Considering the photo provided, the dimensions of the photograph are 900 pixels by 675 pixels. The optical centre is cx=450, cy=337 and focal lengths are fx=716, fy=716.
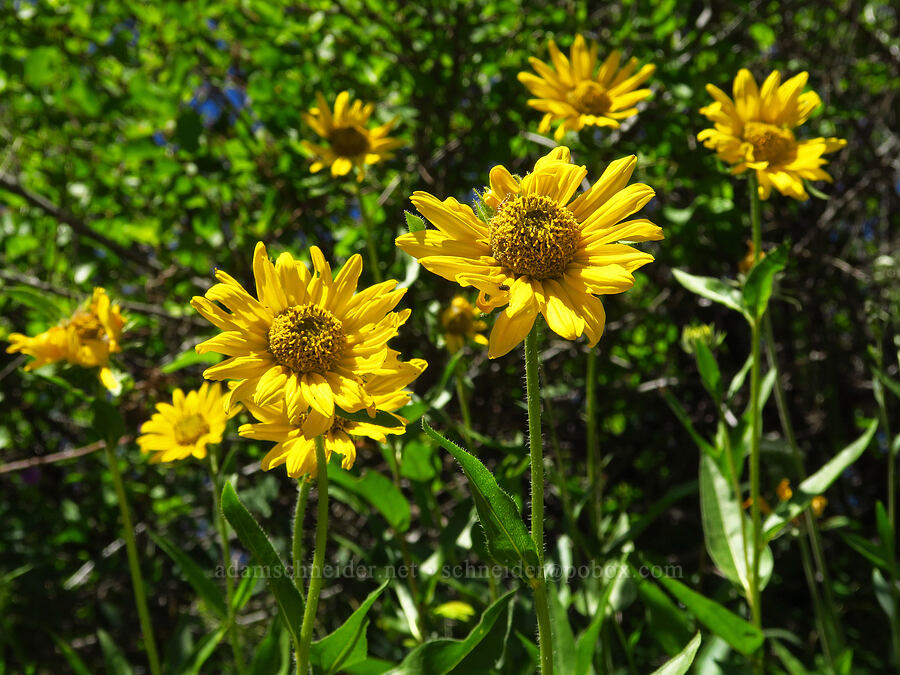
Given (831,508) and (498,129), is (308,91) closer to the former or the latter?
(498,129)

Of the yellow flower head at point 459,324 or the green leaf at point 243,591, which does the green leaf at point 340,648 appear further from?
the yellow flower head at point 459,324

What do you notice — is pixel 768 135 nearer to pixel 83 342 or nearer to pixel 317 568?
pixel 317 568

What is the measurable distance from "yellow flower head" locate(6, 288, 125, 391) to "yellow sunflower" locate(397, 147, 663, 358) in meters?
1.00

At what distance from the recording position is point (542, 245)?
44.2 inches

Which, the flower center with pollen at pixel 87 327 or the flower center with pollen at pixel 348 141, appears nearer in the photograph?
the flower center with pollen at pixel 87 327

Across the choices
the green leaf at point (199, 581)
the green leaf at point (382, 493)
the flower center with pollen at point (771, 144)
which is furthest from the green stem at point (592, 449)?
the green leaf at point (199, 581)

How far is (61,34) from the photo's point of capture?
9.26 feet

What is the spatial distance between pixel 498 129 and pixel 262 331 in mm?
1805

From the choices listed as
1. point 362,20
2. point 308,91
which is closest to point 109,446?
point 308,91

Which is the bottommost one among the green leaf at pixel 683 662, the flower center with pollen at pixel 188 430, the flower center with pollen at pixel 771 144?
the green leaf at pixel 683 662

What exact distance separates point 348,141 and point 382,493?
1.10 meters

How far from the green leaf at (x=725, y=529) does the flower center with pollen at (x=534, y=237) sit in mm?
978

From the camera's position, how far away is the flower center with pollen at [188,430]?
1778mm

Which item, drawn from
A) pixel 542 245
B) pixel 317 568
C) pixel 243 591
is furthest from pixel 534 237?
pixel 243 591
